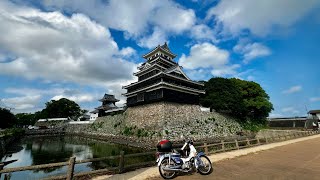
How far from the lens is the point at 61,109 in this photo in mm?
76812

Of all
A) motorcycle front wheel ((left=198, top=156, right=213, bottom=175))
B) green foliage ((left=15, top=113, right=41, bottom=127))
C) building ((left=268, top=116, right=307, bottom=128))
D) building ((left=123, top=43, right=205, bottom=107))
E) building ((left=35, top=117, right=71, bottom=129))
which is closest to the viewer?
motorcycle front wheel ((left=198, top=156, right=213, bottom=175))

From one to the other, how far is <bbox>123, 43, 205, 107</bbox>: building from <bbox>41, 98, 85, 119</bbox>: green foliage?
47201 mm

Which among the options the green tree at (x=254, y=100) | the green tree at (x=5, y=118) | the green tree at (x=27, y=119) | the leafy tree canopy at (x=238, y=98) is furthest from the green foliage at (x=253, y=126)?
the green tree at (x=27, y=119)

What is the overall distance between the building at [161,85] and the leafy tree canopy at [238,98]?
3897mm

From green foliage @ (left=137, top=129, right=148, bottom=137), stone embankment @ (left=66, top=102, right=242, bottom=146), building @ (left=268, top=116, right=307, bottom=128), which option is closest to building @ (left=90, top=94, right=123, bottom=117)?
stone embankment @ (left=66, top=102, right=242, bottom=146)

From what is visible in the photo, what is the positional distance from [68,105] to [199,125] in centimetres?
6176

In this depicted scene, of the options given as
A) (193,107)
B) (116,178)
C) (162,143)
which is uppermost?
(193,107)

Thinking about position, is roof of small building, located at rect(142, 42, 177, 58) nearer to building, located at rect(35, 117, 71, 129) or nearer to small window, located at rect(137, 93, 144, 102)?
small window, located at rect(137, 93, 144, 102)

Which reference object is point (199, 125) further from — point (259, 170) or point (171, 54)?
point (259, 170)

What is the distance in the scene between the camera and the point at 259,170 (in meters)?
8.89

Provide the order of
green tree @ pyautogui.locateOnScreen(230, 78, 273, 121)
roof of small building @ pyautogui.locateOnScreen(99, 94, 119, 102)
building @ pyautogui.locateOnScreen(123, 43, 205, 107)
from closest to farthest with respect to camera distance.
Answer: building @ pyautogui.locateOnScreen(123, 43, 205, 107)
green tree @ pyautogui.locateOnScreen(230, 78, 273, 121)
roof of small building @ pyautogui.locateOnScreen(99, 94, 119, 102)

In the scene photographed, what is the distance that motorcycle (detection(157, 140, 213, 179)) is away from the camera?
764 centimetres

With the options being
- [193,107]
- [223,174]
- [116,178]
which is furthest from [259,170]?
[193,107]

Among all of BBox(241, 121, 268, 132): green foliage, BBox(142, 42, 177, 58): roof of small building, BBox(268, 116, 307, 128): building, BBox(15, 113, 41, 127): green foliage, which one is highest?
BBox(142, 42, 177, 58): roof of small building
